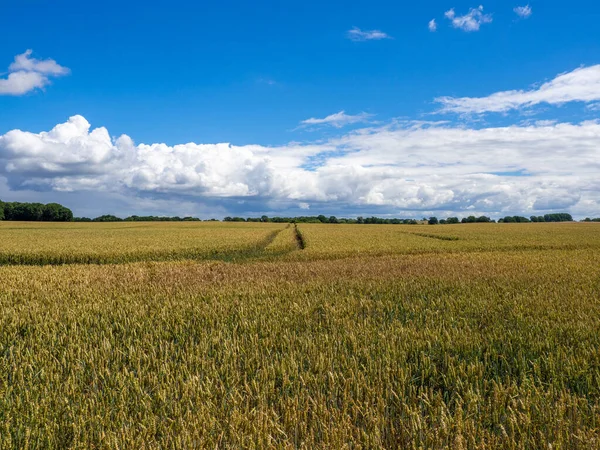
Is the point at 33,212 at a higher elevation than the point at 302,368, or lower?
higher

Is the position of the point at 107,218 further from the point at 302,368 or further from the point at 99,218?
the point at 302,368

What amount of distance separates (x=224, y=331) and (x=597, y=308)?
7.51m

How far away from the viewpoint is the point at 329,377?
4062 millimetres

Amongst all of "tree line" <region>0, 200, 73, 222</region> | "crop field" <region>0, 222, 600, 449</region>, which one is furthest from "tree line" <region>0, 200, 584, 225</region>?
"crop field" <region>0, 222, 600, 449</region>

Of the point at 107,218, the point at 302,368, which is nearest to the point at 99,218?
the point at 107,218

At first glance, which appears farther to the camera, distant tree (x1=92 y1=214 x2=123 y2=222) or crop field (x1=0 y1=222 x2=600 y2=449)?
distant tree (x1=92 y1=214 x2=123 y2=222)

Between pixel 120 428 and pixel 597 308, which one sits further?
pixel 597 308

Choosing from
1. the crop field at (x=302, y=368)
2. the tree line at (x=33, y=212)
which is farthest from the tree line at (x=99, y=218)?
the crop field at (x=302, y=368)

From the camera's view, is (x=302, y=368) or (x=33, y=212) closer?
(x=302, y=368)

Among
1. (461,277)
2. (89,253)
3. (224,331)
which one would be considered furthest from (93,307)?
(89,253)

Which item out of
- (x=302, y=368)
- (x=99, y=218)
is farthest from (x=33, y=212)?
(x=302, y=368)

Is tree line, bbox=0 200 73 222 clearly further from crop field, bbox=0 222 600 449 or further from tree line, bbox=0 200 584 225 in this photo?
crop field, bbox=0 222 600 449

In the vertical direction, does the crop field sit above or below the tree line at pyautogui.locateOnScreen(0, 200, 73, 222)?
below

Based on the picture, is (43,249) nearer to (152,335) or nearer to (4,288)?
(4,288)
